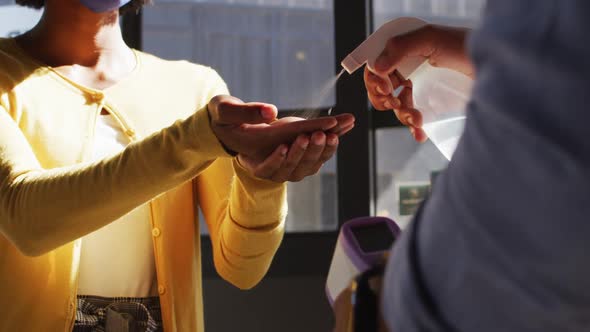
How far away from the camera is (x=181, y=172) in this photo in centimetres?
101

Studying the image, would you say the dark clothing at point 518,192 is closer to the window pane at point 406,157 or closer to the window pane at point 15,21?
the window pane at point 15,21

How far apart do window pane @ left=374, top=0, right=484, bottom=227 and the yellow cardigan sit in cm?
195

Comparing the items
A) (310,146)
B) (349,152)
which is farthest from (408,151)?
(310,146)

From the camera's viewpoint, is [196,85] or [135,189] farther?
[196,85]

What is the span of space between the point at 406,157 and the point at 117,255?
2.24m

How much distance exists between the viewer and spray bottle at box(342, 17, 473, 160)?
3.46 ft

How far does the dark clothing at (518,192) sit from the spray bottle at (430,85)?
2.18ft

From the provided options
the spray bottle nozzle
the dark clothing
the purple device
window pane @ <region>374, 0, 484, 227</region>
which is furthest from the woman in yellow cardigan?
window pane @ <region>374, 0, 484, 227</region>

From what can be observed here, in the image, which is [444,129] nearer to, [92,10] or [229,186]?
[229,186]

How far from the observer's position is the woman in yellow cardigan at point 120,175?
101 cm

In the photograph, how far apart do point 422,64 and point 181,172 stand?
1.46 feet

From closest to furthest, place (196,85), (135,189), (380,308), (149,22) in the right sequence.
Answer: (380,308) < (135,189) < (196,85) < (149,22)

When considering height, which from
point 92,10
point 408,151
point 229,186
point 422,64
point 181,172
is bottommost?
point 408,151

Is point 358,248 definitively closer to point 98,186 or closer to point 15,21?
point 98,186
